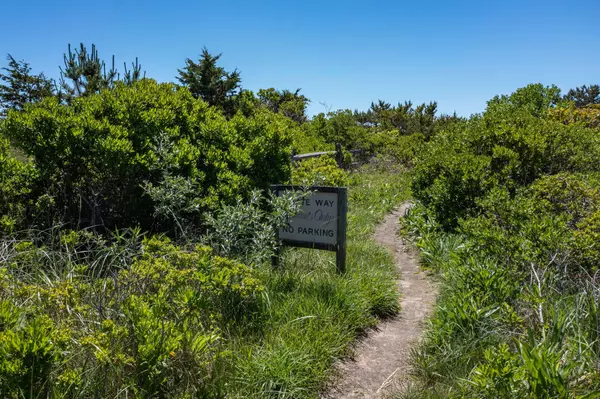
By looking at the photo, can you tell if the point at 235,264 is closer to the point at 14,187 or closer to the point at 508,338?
the point at 508,338

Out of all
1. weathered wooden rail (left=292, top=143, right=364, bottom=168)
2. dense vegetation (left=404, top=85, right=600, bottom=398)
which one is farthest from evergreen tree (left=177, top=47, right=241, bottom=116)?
dense vegetation (left=404, top=85, right=600, bottom=398)

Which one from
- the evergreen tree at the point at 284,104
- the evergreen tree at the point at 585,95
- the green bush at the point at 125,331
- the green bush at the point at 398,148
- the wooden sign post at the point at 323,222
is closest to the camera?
the green bush at the point at 125,331

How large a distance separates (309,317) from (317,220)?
56.4 inches

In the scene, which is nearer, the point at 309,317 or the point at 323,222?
the point at 309,317

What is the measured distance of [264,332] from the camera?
338 centimetres

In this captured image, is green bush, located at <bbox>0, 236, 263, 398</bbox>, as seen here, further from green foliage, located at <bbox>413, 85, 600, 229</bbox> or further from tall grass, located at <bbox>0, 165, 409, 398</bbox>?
green foliage, located at <bbox>413, 85, 600, 229</bbox>

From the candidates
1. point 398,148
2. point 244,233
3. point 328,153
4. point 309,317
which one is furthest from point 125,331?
point 398,148

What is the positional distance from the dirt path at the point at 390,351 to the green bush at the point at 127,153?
7.08 ft

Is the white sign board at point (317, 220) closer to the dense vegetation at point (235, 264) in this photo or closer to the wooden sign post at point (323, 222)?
the wooden sign post at point (323, 222)

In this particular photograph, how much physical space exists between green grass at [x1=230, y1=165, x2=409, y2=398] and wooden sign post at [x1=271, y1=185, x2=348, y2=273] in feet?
0.98

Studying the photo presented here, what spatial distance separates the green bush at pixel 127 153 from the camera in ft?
13.9

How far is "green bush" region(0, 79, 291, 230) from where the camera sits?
13.9 feet

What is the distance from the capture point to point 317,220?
4773 mm

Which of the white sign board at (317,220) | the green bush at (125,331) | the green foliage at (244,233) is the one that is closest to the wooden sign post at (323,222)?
the white sign board at (317,220)
